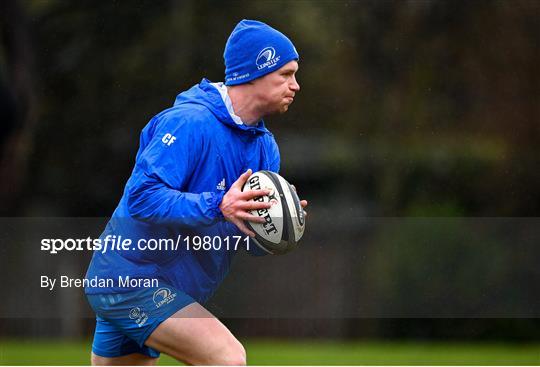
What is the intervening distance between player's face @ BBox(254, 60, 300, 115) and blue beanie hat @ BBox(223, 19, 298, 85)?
0.03 meters

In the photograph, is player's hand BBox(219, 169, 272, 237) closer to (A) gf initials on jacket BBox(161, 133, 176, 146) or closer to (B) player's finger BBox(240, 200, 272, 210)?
(B) player's finger BBox(240, 200, 272, 210)

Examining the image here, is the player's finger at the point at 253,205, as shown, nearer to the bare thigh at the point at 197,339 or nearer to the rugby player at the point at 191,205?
the rugby player at the point at 191,205

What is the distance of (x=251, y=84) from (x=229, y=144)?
0.26 metres

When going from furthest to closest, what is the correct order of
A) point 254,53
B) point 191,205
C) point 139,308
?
point 254,53 → point 139,308 → point 191,205

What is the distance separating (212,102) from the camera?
361 cm

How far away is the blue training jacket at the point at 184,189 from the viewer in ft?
10.9

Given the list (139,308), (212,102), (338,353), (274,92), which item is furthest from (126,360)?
(338,353)

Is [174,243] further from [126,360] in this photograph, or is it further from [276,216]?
[126,360]

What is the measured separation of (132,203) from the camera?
337 cm

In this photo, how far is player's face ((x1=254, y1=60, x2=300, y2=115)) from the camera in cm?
363

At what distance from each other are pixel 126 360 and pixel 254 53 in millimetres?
1345

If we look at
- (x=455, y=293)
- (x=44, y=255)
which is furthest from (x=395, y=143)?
(x=44, y=255)

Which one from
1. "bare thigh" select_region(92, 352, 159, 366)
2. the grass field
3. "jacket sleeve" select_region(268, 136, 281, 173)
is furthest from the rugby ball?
the grass field

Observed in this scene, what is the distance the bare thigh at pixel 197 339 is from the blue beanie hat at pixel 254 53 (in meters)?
0.94
